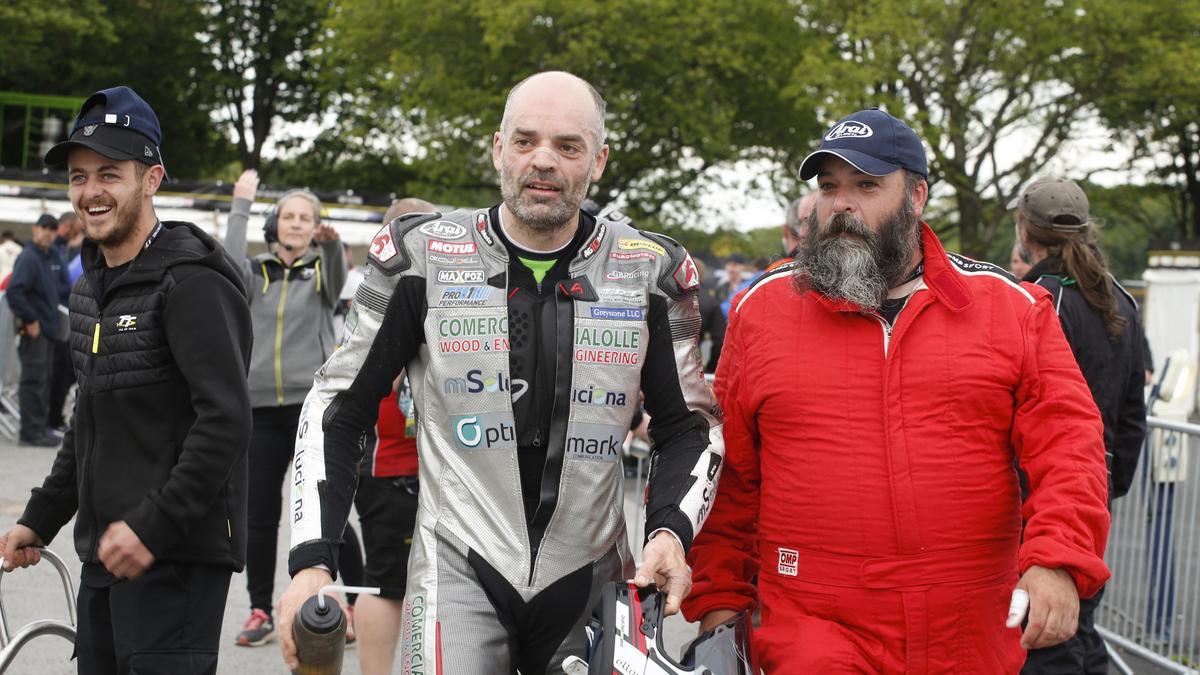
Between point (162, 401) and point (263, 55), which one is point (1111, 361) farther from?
point (263, 55)

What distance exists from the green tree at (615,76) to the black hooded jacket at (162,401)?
25771 mm

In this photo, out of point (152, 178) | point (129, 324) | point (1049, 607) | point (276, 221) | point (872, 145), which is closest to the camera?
point (1049, 607)

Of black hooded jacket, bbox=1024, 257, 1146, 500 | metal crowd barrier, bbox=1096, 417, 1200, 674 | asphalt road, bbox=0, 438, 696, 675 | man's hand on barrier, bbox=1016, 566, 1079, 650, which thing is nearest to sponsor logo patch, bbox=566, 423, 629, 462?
man's hand on barrier, bbox=1016, 566, 1079, 650

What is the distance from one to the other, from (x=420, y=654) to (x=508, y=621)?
21cm

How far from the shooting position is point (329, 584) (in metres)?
2.76

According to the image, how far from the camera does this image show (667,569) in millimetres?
2904

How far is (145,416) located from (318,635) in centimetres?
116

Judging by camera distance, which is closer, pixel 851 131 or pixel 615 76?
pixel 851 131

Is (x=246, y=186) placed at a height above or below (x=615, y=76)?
below

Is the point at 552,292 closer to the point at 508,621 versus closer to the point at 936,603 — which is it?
the point at 508,621

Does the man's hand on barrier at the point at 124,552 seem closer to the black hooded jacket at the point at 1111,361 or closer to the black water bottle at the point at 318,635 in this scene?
the black water bottle at the point at 318,635

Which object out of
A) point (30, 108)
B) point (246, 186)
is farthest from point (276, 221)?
point (30, 108)

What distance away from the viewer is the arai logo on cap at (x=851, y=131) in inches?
128

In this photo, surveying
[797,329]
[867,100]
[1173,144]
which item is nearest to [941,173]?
[867,100]
